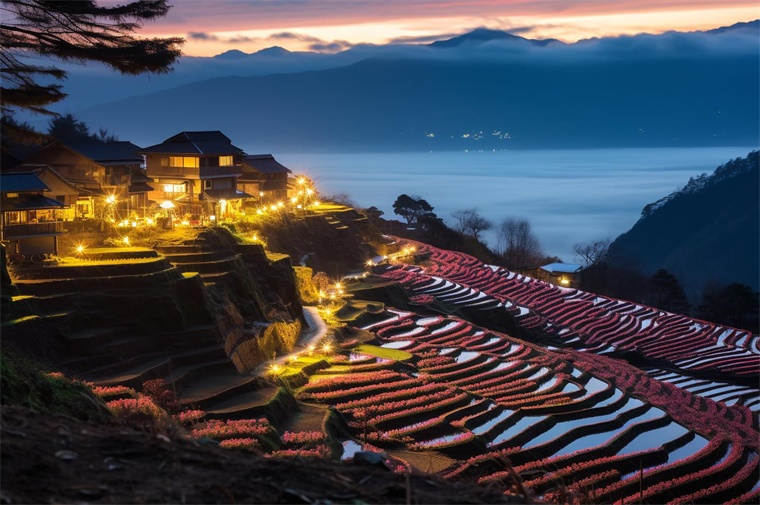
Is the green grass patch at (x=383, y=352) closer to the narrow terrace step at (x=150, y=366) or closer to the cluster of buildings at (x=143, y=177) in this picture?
the narrow terrace step at (x=150, y=366)

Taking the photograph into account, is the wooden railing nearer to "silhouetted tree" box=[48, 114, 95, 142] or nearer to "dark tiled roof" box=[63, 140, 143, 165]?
"dark tiled roof" box=[63, 140, 143, 165]

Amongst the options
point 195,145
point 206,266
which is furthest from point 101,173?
point 206,266

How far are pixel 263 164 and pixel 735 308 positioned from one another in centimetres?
3150

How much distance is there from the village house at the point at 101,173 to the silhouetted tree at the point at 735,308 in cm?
3674

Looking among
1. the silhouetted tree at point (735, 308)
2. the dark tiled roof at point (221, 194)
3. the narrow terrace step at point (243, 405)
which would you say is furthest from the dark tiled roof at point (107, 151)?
the silhouetted tree at point (735, 308)

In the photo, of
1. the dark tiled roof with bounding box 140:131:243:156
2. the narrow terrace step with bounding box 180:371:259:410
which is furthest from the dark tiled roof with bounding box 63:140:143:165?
the narrow terrace step with bounding box 180:371:259:410

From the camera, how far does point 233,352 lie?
83.2 feet

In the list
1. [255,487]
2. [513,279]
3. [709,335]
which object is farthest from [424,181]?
[255,487]

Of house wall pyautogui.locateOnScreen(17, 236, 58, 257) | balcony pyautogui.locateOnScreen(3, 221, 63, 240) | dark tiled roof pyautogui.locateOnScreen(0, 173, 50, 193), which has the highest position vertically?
dark tiled roof pyautogui.locateOnScreen(0, 173, 50, 193)

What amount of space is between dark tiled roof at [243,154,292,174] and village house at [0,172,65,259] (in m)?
27.6

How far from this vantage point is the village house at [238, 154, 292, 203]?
177 ft

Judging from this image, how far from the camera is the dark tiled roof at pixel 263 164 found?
178 feet

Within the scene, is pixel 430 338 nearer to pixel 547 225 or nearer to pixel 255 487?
pixel 255 487

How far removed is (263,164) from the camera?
56.0 metres
